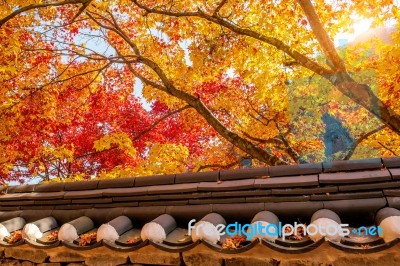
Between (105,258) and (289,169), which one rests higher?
(289,169)

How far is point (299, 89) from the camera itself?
973cm

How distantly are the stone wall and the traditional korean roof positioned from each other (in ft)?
0.27

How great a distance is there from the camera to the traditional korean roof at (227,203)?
125 inches

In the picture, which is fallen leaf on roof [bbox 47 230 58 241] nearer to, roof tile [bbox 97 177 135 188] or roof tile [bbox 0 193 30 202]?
roof tile [bbox 97 177 135 188]

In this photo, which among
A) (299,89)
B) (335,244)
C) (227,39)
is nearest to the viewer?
(335,244)

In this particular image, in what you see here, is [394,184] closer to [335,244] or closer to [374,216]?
[374,216]

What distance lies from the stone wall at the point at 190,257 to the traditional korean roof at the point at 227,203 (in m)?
0.08

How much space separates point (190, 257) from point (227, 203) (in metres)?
0.90

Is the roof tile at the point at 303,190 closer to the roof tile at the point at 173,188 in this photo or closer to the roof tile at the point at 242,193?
the roof tile at the point at 242,193

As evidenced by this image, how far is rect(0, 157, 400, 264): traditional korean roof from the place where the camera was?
3.19 meters

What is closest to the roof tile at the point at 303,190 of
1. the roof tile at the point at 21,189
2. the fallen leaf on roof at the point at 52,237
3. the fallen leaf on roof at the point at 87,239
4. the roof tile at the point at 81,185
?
the fallen leaf on roof at the point at 87,239

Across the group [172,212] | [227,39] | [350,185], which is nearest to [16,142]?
[227,39]

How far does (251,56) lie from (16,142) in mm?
10926

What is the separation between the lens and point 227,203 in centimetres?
395
